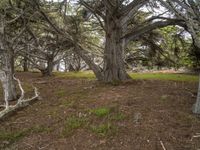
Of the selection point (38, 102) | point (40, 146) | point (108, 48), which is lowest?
point (40, 146)

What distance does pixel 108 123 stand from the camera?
18.8 feet

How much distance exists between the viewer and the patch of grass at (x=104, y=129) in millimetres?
5389

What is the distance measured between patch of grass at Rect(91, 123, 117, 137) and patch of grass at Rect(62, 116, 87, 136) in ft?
0.97

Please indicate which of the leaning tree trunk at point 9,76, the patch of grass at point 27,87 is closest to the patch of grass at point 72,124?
the leaning tree trunk at point 9,76

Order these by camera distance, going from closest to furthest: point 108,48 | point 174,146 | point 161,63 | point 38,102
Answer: point 174,146, point 38,102, point 108,48, point 161,63

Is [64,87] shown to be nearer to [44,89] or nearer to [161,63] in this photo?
[44,89]

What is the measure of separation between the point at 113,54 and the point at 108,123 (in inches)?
152

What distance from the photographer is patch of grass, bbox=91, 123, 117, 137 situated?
17.7ft

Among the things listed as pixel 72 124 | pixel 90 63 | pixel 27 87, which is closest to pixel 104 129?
pixel 72 124

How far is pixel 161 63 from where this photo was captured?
13664mm

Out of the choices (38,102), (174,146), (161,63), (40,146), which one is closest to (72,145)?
(40,146)

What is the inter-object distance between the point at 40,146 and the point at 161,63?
9.31 m

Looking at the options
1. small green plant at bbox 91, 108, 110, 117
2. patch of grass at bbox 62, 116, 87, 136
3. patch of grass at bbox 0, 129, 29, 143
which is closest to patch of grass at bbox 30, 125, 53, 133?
patch of grass at bbox 0, 129, 29, 143

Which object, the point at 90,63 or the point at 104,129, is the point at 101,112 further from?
the point at 90,63
